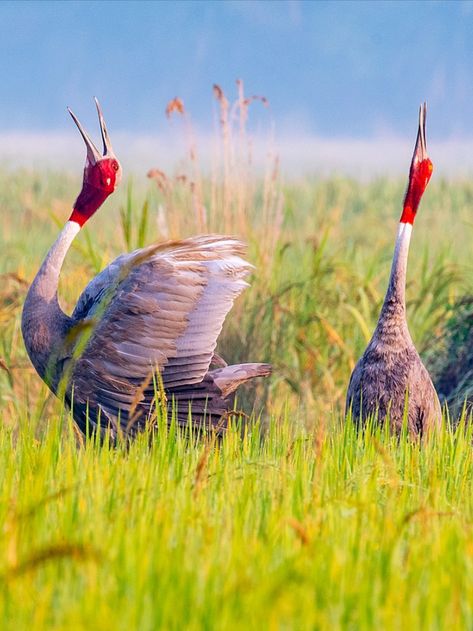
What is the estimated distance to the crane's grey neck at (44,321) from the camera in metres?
5.04

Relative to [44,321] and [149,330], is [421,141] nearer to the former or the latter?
[149,330]

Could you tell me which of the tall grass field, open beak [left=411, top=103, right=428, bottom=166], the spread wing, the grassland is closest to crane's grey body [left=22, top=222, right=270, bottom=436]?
the spread wing

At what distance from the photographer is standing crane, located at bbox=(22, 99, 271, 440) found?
16.0 ft

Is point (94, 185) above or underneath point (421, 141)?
underneath

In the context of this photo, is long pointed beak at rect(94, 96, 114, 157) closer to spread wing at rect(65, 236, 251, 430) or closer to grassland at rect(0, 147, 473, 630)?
spread wing at rect(65, 236, 251, 430)

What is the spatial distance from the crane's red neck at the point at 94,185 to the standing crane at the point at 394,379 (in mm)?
1452

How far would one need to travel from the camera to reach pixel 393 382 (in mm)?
4859

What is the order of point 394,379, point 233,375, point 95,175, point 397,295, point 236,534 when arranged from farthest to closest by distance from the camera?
1. point 95,175
2. point 233,375
3. point 397,295
4. point 394,379
5. point 236,534

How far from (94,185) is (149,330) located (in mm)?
922

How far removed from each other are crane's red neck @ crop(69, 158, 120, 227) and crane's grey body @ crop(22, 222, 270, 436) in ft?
1.39

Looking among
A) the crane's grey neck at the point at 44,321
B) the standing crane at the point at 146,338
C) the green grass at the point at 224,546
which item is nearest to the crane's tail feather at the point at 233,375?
the standing crane at the point at 146,338

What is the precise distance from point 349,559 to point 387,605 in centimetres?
26

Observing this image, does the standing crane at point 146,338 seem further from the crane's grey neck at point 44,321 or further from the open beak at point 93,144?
the open beak at point 93,144

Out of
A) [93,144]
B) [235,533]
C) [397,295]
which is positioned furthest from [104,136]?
[235,533]
